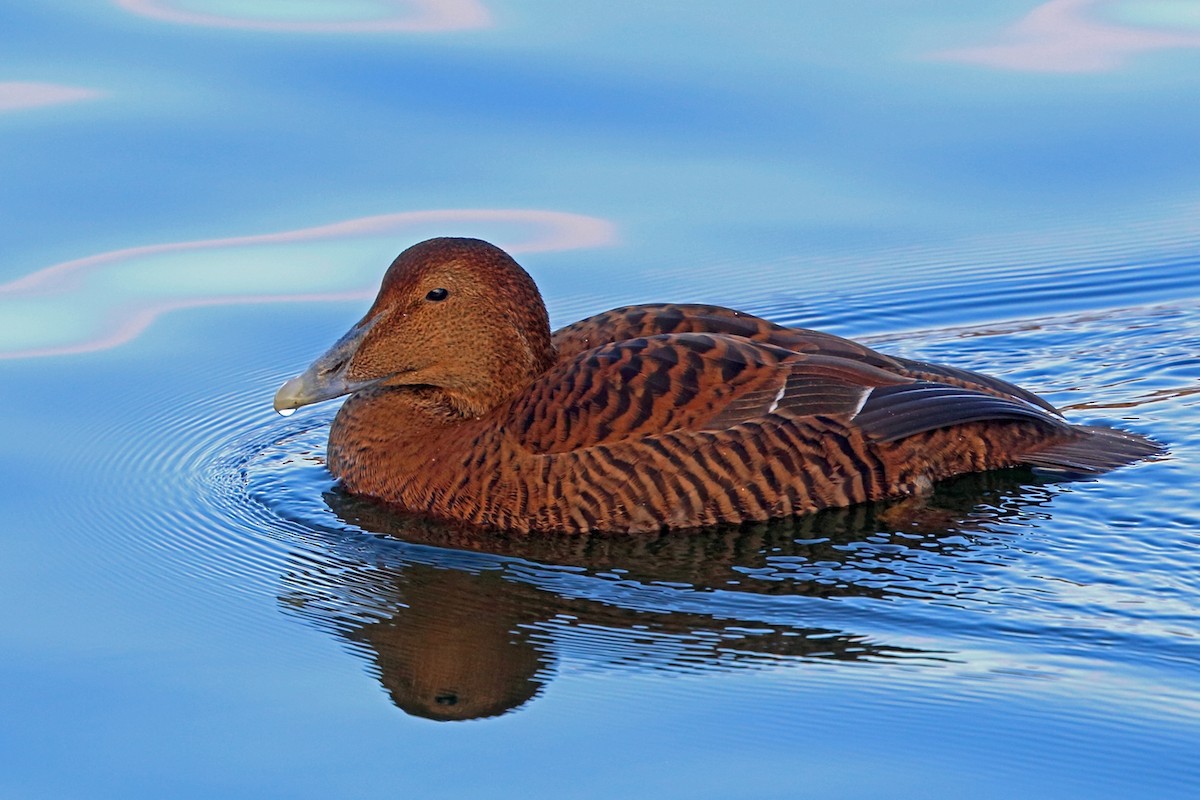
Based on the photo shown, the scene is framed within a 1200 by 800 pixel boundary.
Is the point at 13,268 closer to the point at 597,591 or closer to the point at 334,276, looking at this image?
the point at 334,276

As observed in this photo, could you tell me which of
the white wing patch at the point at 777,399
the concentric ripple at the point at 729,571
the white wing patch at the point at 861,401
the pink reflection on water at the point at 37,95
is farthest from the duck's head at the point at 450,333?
the pink reflection on water at the point at 37,95

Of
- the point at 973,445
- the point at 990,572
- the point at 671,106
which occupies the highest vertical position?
the point at 671,106

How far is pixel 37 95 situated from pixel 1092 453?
687cm

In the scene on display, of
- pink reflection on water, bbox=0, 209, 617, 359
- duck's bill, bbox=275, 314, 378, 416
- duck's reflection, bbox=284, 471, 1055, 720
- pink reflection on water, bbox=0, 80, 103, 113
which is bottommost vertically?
duck's reflection, bbox=284, 471, 1055, 720

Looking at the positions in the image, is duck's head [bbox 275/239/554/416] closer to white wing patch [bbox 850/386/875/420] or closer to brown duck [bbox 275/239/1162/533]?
brown duck [bbox 275/239/1162/533]

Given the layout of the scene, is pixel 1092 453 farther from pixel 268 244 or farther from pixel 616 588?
pixel 268 244

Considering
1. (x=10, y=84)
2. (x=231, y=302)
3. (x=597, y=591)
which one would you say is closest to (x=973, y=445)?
(x=597, y=591)

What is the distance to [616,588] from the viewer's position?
282 inches

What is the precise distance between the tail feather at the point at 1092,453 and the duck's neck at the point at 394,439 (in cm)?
241

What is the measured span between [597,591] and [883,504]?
141 cm

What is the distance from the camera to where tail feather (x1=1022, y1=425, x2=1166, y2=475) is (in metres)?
8.05

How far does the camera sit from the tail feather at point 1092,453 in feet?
26.4

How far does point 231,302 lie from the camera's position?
10117mm

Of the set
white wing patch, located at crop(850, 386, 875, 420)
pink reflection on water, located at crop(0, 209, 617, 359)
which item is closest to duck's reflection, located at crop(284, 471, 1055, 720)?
white wing patch, located at crop(850, 386, 875, 420)
